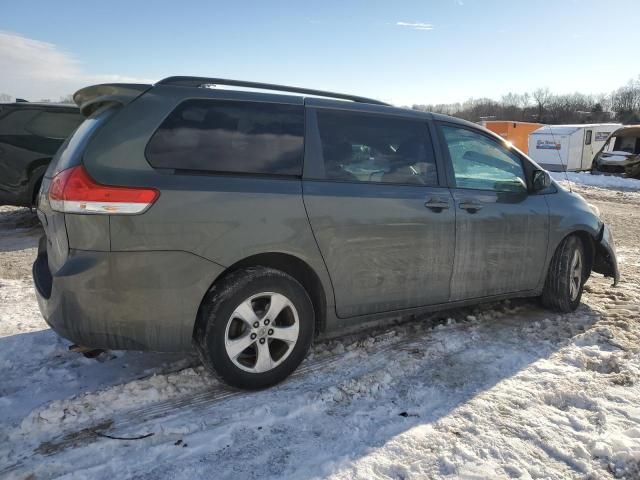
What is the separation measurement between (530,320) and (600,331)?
55cm

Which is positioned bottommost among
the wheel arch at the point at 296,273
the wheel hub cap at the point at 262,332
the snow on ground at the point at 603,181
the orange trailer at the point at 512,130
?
the wheel hub cap at the point at 262,332

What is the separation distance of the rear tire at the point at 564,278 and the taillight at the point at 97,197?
3554mm

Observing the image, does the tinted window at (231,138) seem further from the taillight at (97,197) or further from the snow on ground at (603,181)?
the snow on ground at (603,181)

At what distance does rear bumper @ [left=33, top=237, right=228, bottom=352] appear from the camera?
8.81ft

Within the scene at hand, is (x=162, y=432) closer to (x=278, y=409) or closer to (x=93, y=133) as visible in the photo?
(x=278, y=409)

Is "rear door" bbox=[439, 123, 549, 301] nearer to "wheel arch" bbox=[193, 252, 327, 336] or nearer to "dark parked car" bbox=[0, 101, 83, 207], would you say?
"wheel arch" bbox=[193, 252, 327, 336]

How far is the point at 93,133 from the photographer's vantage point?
2797mm

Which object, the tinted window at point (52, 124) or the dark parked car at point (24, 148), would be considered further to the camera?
the tinted window at point (52, 124)

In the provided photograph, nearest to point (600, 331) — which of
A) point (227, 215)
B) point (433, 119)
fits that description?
point (433, 119)

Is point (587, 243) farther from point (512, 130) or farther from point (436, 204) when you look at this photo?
point (512, 130)

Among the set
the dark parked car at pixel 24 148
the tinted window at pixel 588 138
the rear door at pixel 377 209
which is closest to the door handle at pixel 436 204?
the rear door at pixel 377 209

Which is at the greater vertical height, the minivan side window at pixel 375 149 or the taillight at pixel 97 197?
the minivan side window at pixel 375 149

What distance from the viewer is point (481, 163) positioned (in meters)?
4.16

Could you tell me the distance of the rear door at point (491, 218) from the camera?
3.90m
